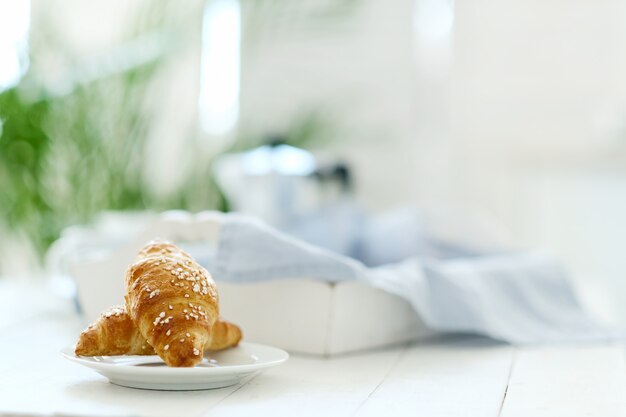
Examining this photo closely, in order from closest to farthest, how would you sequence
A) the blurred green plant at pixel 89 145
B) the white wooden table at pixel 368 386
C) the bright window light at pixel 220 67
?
the white wooden table at pixel 368 386, the blurred green plant at pixel 89 145, the bright window light at pixel 220 67

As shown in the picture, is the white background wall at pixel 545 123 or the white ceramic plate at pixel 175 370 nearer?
the white ceramic plate at pixel 175 370

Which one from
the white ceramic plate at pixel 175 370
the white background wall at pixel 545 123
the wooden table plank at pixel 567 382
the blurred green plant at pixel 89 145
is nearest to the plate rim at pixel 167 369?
the white ceramic plate at pixel 175 370

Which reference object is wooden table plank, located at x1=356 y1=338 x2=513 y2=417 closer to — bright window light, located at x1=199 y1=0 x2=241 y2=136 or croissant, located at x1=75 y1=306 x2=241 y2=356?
croissant, located at x1=75 y1=306 x2=241 y2=356

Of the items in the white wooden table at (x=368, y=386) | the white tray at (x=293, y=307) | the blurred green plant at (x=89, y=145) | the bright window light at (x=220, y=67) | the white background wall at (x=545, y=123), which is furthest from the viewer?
the white background wall at (x=545, y=123)

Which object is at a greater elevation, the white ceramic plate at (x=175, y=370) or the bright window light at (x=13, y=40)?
the bright window light at (x=13, y=40)

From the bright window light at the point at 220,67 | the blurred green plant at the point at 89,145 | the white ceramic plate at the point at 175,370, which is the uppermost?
the bright window light at the point at 220,67

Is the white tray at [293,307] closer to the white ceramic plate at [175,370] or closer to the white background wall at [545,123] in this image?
the white ceramic plate at [175,370]
